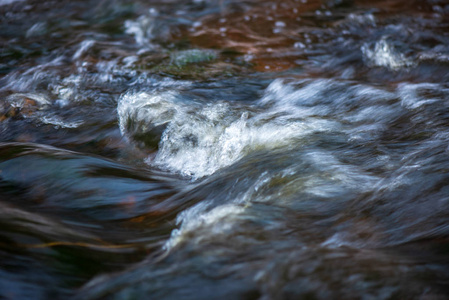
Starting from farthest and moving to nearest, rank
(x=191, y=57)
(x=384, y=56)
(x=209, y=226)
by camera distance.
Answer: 1. (x=191, y=57)
2. (x=384, y=56)
3. (x=209, y=226)

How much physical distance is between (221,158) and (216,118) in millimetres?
608

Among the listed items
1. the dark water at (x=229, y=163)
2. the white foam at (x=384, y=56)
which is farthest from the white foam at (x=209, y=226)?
the white foam at (x=384, y=56)

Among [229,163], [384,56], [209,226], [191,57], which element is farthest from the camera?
[191,57]

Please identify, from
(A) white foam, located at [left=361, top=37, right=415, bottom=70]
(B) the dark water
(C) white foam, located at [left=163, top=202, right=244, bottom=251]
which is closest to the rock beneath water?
(B) the dark water

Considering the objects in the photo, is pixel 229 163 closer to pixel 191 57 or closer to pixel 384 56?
pixel 191 57

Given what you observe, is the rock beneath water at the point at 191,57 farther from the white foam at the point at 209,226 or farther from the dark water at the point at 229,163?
the white foam at the point at 209,226

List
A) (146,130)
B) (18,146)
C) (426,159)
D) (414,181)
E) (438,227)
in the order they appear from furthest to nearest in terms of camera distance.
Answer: (146,130) → (18,146) → (426,159) → (414,181) → (438,227)

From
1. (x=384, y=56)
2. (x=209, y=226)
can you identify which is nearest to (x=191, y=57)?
(x=384, y=56)

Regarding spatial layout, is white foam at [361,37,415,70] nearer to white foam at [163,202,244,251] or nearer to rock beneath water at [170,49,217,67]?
rock beneath water at [170,49,217,67]

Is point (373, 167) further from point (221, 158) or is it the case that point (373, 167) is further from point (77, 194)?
point (77, 194)

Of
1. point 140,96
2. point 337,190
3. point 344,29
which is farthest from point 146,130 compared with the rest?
point 344,29

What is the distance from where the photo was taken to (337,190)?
2459 millimetres

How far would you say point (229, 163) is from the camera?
3.13m

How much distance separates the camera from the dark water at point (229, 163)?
1.69 metres
